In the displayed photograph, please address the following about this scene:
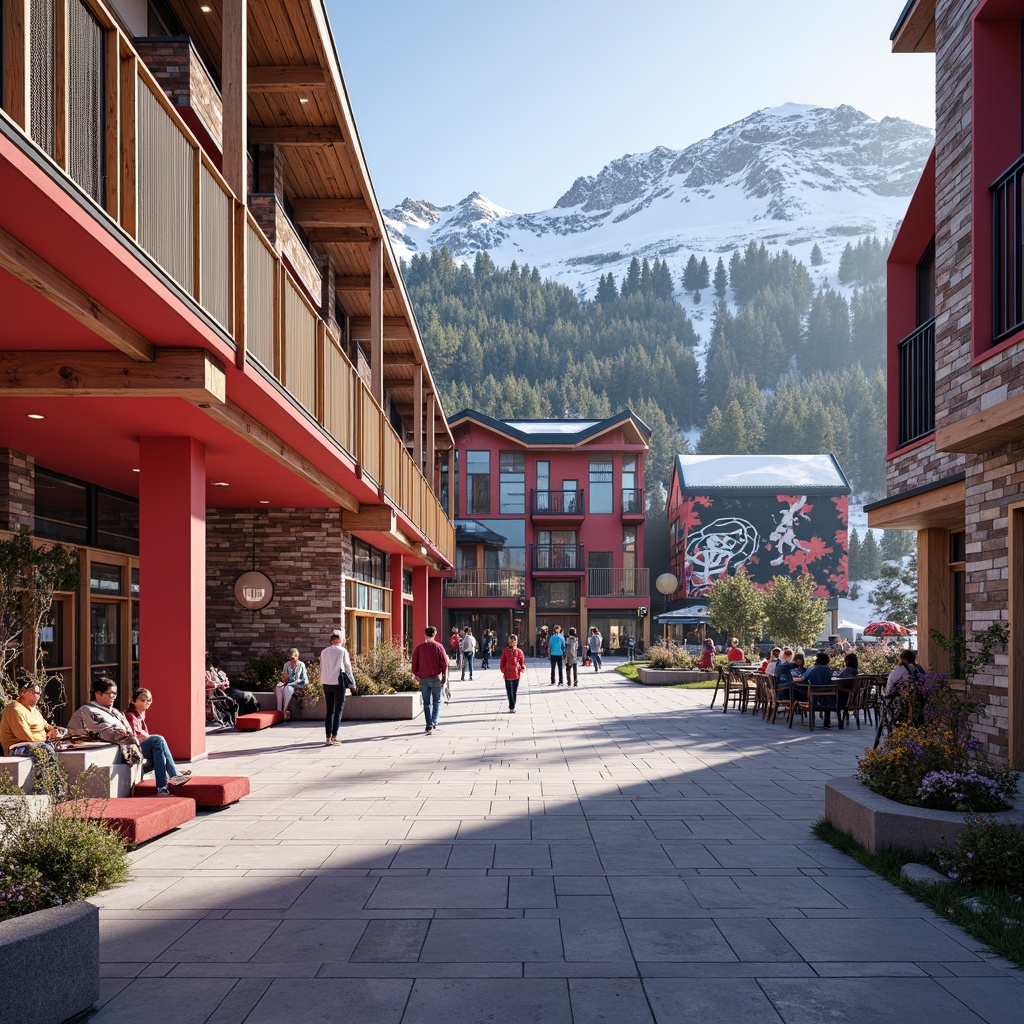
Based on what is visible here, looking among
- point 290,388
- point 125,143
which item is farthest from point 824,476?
point 125,143

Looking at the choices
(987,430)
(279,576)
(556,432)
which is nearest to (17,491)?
(279,576)

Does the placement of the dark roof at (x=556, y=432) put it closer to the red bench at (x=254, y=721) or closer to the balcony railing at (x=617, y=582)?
the balcony railing at (x=617, y=582)

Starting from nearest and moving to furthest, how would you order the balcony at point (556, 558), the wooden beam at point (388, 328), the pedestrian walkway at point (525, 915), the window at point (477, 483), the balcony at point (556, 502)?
the pedestrian walkway at point (525, 915) < the wooden beam at point (388, 328) < the balcony at point (556, 558) < the balcony at point (556, 502) < the window at point (477, 483)

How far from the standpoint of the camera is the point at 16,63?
15.7ft

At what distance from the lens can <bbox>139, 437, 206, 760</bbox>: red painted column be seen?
1026 cm

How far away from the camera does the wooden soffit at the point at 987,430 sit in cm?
821

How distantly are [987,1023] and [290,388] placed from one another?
8427 mm

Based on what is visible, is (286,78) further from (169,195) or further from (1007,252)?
(1007,252)

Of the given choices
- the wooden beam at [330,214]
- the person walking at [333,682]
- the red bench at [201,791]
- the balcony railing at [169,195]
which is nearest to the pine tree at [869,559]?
the wooden beam at [330,214]

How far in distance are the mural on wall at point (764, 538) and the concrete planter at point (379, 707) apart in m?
41.0

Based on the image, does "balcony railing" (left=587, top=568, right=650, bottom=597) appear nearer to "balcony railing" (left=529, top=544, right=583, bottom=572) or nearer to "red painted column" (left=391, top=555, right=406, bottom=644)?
"balcony railing" (left=529, top=544, right=583, bottom=572)

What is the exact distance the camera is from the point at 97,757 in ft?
26.8

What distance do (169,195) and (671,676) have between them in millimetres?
23181

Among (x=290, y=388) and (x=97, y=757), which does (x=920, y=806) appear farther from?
(x=290, y=388)
